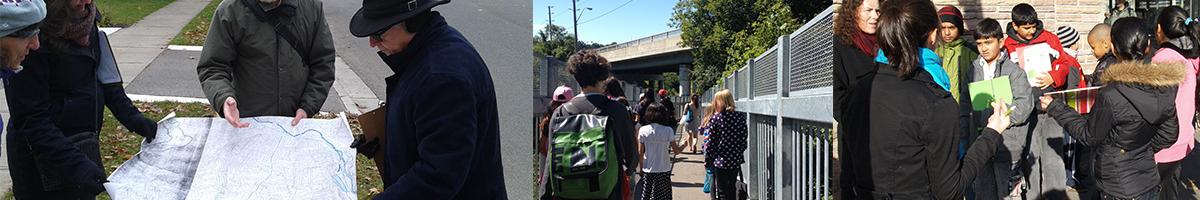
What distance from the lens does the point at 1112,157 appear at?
3766 mm

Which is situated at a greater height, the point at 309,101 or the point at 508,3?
the point at 508,3

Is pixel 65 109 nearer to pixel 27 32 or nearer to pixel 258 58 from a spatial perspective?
pixel 27 32

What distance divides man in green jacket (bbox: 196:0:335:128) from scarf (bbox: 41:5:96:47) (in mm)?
241

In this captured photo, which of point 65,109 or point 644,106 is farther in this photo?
point 644,106

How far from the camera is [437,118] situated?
1.70 m

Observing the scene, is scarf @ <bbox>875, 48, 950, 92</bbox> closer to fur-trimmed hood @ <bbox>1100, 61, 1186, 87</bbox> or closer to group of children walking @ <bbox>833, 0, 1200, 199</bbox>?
group of children walking @ <bbox>833, 0, 1200, 199</bbox>

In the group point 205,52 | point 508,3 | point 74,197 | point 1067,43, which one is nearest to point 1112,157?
point 1067,43

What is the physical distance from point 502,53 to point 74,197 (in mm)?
1155

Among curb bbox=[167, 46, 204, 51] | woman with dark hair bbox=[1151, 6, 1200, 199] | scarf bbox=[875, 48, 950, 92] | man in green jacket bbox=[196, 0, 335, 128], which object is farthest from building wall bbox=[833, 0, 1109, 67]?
curb bbox=[167, 46, 204, 51]

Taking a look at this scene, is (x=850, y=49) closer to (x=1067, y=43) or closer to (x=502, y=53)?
(x=502, y=53)

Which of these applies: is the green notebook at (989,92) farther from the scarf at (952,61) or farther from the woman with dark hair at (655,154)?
the woman with dark hair at (655,154)

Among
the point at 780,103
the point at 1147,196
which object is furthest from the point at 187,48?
the point at 1147,196

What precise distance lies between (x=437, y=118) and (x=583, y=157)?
178cm

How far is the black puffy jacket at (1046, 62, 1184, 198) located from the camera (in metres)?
3.57
